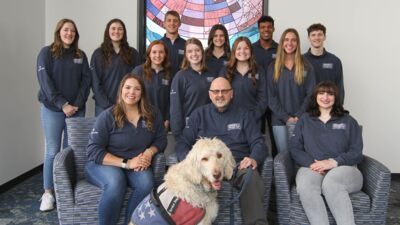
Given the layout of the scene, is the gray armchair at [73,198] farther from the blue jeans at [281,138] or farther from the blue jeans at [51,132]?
the blue jeans at [281,138]

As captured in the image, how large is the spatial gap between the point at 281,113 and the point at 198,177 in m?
1.47

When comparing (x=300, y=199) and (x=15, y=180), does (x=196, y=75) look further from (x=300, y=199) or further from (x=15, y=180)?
(x=15, y=180)

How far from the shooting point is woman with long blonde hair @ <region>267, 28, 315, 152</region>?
3.64m

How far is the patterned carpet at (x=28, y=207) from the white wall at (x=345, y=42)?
0.42 meters

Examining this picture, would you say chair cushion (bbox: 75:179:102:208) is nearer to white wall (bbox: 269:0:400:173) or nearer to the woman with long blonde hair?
the woman with long blonde hair

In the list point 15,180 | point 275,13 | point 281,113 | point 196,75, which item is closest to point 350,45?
point 275,13

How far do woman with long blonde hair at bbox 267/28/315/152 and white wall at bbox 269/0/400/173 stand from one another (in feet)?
3.23

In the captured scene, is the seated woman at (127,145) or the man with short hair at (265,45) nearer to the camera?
the seated woman at (127,145)

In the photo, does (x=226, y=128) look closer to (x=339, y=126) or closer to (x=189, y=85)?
(x=189, y=85)

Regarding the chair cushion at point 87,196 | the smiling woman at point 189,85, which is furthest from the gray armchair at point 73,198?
the smiling woman at point 189,85

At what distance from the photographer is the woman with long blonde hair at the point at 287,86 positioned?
3.64 m

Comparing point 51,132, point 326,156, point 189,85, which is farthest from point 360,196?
point 51,132

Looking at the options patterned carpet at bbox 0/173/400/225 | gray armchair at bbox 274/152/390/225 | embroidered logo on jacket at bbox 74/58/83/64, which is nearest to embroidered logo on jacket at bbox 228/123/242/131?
gray armchair at bbox 274/152/390/225

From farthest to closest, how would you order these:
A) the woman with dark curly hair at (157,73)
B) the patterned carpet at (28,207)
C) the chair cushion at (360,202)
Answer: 1. the woman with dark curly hair at (157,73)
2. the patterned carpet at (28,207)
3. the chair cushion at (360,202)
